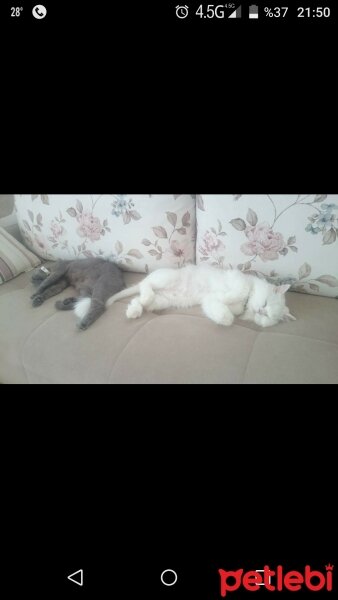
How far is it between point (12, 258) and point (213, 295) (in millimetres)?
897

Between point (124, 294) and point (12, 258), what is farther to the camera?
point (12, 258)

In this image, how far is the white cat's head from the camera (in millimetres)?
958

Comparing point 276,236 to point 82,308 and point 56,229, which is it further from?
point 56,229

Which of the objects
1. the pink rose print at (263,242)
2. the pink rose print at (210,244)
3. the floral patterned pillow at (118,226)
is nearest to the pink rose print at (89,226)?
the floral patterned pillow at (118,226)

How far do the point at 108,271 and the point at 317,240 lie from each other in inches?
30.0

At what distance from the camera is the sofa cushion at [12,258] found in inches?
49.9

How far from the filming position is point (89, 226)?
3.92 feet
